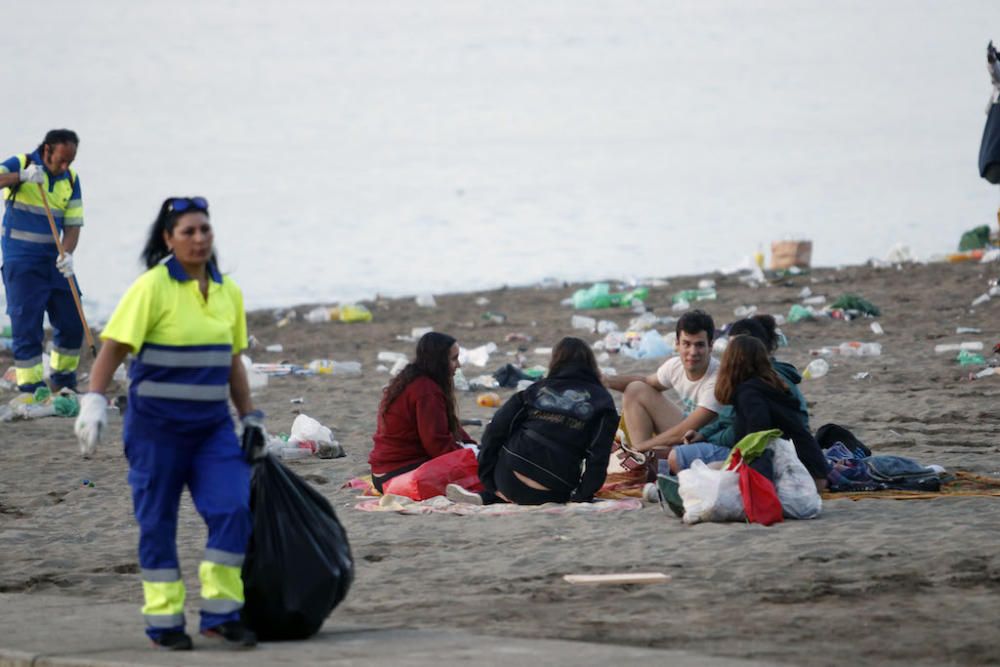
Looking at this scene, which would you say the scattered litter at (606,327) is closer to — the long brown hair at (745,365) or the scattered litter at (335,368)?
the scattered litter at (335,368)

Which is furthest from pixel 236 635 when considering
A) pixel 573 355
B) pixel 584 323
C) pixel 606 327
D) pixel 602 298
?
pixel 602 298

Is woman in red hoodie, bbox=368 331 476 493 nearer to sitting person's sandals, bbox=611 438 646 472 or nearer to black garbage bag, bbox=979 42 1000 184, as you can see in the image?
sitting person's sandals, bbox=611 438 646 472

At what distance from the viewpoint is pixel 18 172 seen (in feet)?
38.7

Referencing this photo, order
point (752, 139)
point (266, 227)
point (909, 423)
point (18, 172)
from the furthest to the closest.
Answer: point (752, 139)
point (266, 227)
point (18, 172)
point (909, 423)

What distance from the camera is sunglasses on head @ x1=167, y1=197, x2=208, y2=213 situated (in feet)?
17.8

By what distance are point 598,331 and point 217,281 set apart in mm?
11596

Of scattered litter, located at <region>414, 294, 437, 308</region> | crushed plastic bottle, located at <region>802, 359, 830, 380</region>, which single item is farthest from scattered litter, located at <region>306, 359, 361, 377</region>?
scattered litter, located at <region>414, 294, 437, 308</region>

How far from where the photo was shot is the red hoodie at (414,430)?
27.5 feet

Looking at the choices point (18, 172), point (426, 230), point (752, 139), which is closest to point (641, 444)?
point (18, 172)

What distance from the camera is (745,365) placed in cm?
786

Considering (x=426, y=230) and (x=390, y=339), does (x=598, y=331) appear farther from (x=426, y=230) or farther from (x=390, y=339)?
(x=426, y=230)

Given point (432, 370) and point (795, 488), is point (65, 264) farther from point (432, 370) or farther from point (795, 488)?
point (795, 488)

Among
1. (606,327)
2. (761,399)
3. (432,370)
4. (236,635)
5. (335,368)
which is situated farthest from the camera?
(606,327)

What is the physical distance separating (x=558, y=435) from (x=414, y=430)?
88 cm
